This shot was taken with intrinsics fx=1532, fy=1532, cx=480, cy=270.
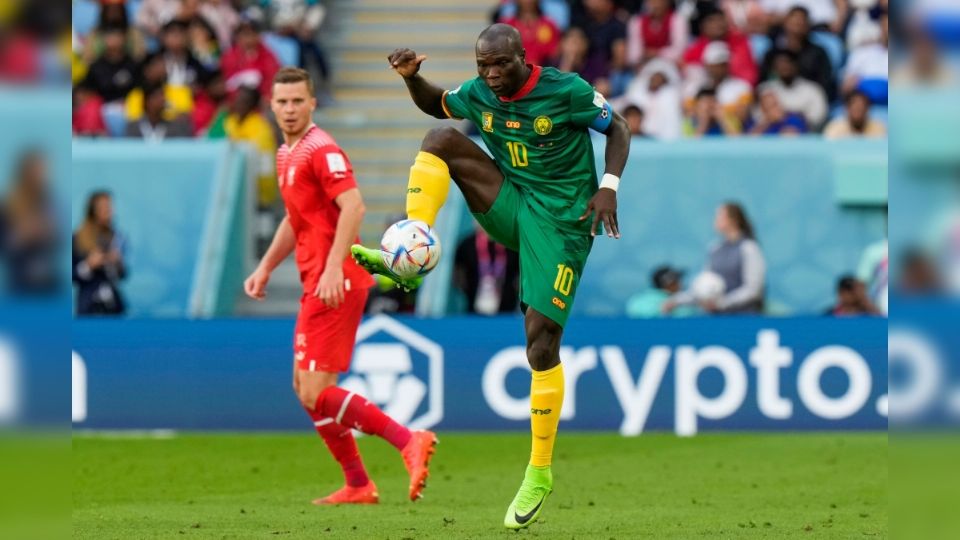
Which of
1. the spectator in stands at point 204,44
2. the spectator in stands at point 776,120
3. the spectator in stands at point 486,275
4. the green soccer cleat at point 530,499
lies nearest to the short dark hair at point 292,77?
the green soccer cleat at point 530,499

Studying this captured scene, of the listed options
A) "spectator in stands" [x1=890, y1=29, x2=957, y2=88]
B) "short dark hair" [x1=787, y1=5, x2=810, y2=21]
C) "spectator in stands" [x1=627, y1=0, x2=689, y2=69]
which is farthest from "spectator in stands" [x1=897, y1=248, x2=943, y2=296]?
"spectator in stands" [x1=627, y1=0, x2=689, y2=69]

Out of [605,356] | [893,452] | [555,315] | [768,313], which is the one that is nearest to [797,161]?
[768,313]

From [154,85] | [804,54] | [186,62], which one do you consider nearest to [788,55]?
[804,54]

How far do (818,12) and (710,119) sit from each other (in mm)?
2076

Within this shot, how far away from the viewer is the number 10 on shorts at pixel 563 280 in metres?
7.33

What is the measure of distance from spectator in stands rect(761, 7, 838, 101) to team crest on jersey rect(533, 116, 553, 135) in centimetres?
940

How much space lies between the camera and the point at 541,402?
7.40m

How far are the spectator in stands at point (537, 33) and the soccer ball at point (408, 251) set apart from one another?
9.58 m

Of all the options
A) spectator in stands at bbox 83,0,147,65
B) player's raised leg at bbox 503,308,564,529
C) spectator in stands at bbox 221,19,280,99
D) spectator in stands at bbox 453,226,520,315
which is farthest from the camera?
spectator in stands at bbox 83,0,147,65

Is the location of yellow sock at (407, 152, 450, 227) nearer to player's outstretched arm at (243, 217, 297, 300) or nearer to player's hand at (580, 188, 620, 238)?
player's hand at (580, 188, 620, 238)

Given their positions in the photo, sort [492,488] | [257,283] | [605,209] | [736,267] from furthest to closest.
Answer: [736,267], [492,488], [257,283], [605,209]

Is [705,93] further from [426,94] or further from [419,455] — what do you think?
[426,94]

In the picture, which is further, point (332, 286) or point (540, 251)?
point (332, 286)

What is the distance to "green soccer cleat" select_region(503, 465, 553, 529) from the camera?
710 centimetres
